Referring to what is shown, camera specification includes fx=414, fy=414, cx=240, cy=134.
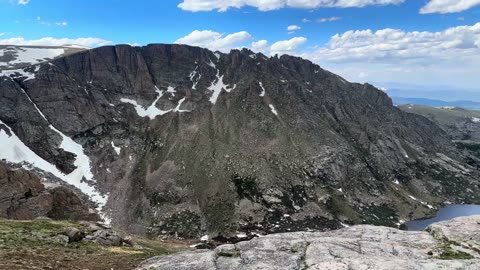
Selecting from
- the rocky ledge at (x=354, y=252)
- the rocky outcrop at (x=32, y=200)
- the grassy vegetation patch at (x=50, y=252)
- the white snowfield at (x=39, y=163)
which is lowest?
the white snowfield at (x=39, y=163)

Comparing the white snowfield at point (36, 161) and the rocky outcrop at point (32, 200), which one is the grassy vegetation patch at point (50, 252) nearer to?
the rocky outcrop at point (32, 200)

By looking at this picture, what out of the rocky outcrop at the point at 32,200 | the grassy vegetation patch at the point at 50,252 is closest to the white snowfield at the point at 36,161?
the rocky outcrop at the point at 32,200

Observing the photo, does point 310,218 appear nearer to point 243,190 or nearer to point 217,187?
point 243,190

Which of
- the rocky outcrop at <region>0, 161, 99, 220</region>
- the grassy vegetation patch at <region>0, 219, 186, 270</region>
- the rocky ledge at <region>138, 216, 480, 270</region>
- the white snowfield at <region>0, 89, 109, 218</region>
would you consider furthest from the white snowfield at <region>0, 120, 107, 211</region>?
the rocky ledge at <region>138, 216, 480, 270</region>

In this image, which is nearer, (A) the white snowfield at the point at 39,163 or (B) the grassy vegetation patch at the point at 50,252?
(B) the grassy vegetation patch at the point at 50,252

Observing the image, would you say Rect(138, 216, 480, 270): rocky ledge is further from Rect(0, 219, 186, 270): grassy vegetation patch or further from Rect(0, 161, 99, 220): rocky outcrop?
Rect(0, 161, 99, 220): rocky outcrop

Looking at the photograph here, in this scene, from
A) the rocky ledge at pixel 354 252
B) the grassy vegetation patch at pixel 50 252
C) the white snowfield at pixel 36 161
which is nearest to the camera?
the rocky ledge at pixel 354 252

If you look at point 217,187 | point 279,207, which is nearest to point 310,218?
point 279,207

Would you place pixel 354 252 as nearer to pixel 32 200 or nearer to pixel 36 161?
pixel 32 200
